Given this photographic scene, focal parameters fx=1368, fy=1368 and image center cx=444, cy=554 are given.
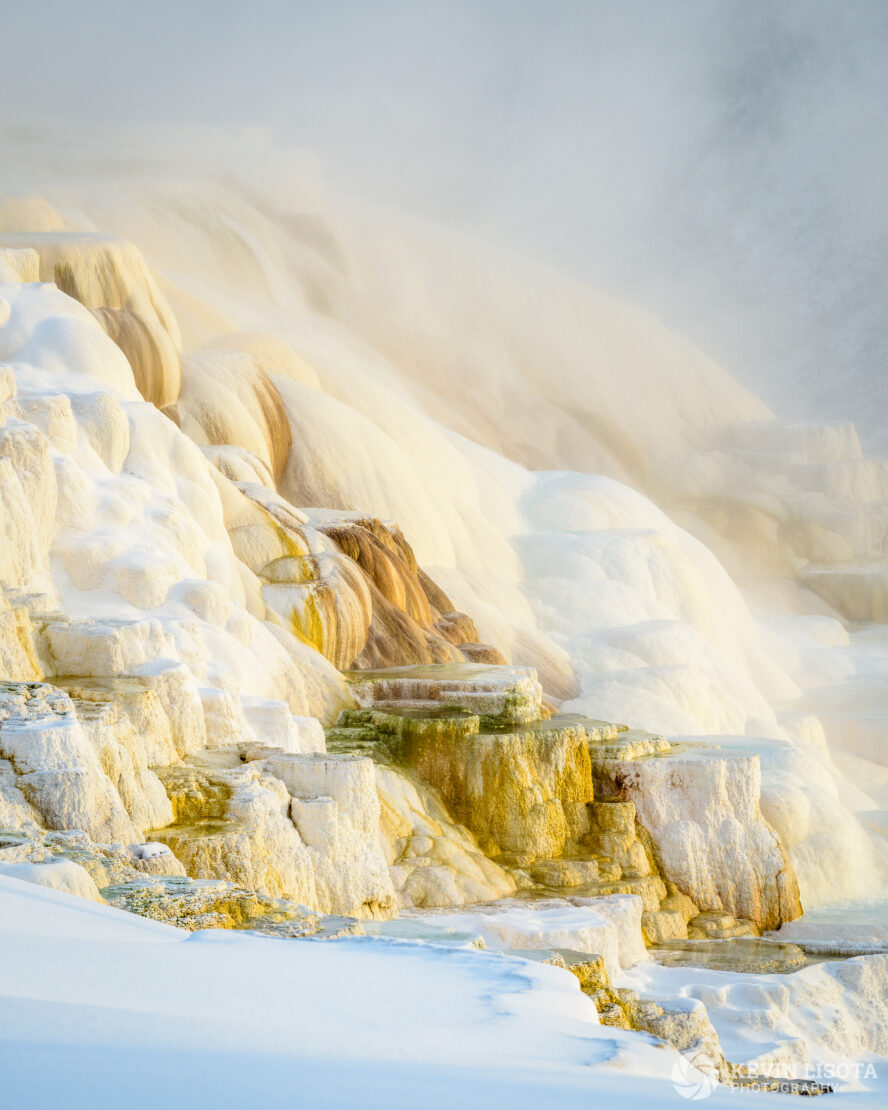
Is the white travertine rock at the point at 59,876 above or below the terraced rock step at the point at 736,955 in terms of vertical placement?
above

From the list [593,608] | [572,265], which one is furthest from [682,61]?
[593,608]

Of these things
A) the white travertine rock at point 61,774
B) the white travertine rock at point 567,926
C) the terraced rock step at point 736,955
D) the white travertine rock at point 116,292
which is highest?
the white travertine rock at point 116,292

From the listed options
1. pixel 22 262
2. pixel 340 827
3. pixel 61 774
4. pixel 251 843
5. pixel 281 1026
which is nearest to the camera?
pixel 281 1026

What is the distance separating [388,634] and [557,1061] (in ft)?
25.5

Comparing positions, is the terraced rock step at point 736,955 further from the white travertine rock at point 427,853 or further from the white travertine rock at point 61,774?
the white travertine rock at point 61,774

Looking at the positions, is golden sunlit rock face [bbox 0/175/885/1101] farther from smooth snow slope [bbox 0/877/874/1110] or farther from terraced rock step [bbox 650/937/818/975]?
smooth snow slope [bbox 0/877/874/1110]

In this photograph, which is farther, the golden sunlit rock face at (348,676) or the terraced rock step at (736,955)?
the terraced rock step at (736,955)

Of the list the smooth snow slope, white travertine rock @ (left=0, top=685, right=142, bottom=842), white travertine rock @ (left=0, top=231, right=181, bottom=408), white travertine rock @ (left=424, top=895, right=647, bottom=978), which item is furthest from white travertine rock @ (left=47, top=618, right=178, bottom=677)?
white travertine rock @ (left=0, top=231, right=181, bottom=408)

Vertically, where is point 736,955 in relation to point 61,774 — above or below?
below

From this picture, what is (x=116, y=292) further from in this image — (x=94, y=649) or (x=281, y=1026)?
(x=281, y=1026)

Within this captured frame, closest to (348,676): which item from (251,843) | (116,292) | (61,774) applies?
(251,843)

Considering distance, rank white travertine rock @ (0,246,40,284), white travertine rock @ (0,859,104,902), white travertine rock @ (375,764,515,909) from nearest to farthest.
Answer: white travertine rock @ (0,859,104,902) < white travertine rock @ (375,764,515,909) < white travertine rock @ (0,246,40,284)

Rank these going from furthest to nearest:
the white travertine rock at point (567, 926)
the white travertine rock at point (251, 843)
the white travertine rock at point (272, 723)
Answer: the white travertine rock at point (272, 723) < the white travertine rock at point (567, 926) < the white travertine rock at point (251, 843)

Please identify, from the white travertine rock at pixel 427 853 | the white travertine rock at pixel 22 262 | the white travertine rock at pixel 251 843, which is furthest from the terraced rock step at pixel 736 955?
the white travertine rock at pixel 22 262
